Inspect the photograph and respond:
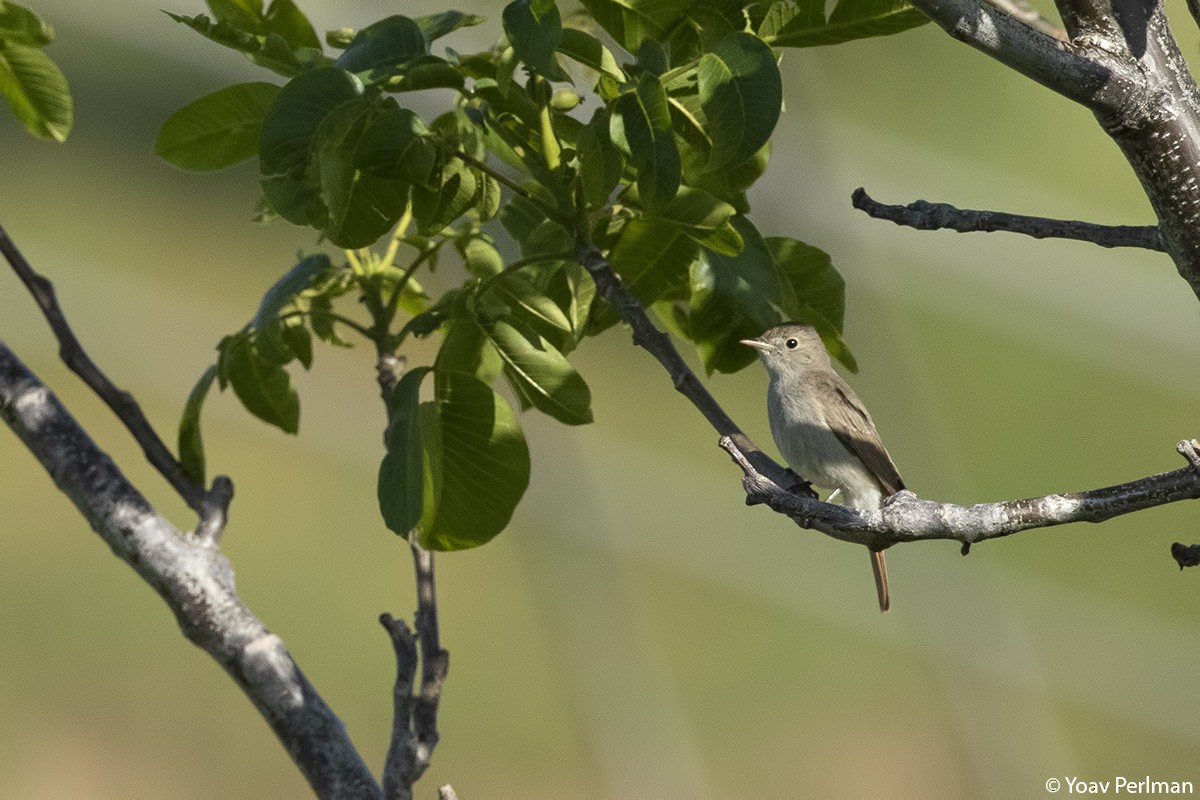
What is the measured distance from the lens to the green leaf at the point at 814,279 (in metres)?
1.50

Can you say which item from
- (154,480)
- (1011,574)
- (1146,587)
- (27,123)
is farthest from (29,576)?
(1146,587)

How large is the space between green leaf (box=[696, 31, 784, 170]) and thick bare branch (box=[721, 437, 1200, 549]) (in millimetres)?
323

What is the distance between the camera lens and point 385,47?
1324 mm

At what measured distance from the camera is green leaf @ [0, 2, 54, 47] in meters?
1.66

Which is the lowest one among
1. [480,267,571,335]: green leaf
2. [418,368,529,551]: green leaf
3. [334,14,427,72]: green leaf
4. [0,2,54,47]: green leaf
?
[418,368,529,551]: green leaf

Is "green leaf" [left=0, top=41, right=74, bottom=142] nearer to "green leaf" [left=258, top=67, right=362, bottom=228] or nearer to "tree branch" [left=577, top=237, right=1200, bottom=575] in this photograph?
"green leaf" [left=258, top=67, right=362, bottom=228]

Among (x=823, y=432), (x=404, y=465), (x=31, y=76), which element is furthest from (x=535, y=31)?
(x=823, y=432)

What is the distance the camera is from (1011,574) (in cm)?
468

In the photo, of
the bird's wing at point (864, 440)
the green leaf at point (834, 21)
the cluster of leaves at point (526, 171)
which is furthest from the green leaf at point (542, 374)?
the bird's wing at point (864, 440)

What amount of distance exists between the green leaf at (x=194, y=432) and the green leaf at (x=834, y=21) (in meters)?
0.88

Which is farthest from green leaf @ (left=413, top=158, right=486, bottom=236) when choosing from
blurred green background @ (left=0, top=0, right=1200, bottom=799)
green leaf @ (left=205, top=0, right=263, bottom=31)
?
blurred green background @ (left=0, top=0, right=1200, bottom=799)

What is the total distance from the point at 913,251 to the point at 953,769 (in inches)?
75.3

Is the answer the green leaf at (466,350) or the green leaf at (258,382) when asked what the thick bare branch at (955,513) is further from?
the green leaf at (258,382)

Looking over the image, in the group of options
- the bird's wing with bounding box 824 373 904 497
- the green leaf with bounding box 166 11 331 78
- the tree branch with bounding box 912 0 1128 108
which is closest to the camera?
the tree branch with bounding box 912 0 1128 108
